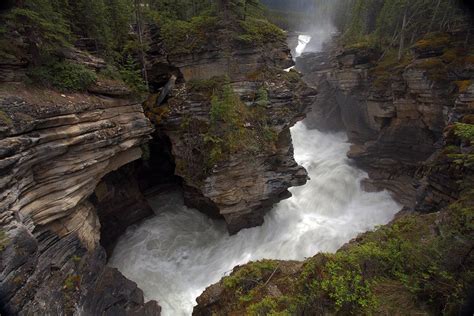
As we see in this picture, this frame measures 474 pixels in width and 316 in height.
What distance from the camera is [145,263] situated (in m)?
15.6

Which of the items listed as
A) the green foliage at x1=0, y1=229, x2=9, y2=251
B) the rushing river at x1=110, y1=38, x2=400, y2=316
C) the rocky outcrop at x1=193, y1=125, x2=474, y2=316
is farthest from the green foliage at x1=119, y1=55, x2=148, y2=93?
the rocky outcrop at x1=193, y1=125, x2=474, y2=316

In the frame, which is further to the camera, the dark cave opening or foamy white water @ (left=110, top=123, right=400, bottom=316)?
the dark cave opening

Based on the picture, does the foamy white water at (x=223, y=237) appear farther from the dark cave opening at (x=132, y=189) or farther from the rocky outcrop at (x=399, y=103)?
the rocky outcrop at (x=399, y=103)

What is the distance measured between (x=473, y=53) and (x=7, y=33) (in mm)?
27242

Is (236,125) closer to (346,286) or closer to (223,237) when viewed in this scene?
(223,237)

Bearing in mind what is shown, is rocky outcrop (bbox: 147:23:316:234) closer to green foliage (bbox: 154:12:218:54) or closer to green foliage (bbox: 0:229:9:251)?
green foliage (bbox: 154:12:218:54)

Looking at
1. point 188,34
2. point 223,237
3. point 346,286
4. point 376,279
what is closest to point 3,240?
point 346,286

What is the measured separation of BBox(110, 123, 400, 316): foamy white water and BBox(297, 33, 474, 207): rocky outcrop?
2.90 meters

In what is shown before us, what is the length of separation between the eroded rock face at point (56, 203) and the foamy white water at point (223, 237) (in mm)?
2276

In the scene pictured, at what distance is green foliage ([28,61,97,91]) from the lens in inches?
414

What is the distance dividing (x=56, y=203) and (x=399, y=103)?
82.8 feet

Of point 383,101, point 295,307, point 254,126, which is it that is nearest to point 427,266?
point 295,307

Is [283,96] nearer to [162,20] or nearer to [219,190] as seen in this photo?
[219,190]

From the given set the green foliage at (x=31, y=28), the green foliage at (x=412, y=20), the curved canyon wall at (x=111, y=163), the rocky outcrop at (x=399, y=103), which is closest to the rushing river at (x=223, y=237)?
the curved canyon wall at (x=111, y=163)
